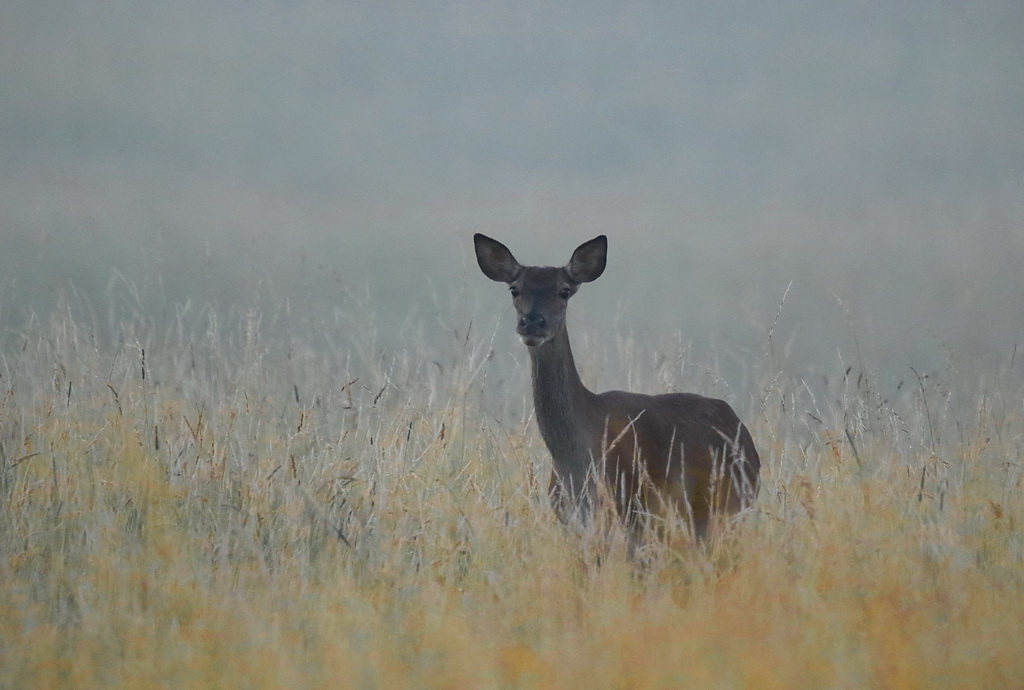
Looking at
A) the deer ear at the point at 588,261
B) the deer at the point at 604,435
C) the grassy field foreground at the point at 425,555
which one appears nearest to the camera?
the grassy field foreground at the point at 425,555

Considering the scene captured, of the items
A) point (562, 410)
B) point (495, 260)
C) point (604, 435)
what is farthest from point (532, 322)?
point (495, 260)

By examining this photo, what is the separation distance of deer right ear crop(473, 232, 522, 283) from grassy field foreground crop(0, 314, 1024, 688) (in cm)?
80

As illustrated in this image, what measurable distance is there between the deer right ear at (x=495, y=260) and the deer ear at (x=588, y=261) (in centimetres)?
32

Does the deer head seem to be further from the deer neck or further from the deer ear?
the deer neck

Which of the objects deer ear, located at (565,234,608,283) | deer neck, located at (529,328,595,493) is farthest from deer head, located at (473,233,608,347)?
deer neck, located at (529,328,595,493)

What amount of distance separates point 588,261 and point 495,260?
22.1 inches

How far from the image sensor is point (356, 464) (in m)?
6.83

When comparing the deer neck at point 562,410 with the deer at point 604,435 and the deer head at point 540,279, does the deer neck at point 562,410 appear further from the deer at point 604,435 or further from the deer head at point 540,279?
the deer head at point 540,279

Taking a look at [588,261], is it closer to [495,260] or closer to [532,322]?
[495,260]

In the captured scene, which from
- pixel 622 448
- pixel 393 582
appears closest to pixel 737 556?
pixel 622 448

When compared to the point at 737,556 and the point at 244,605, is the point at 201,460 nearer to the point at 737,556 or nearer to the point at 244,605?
the point at 244,605

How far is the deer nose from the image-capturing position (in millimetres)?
6199

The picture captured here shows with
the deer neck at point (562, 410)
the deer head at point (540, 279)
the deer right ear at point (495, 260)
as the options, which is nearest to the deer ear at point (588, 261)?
the deer head at point (540, 279)

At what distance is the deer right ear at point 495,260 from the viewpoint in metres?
6.92
